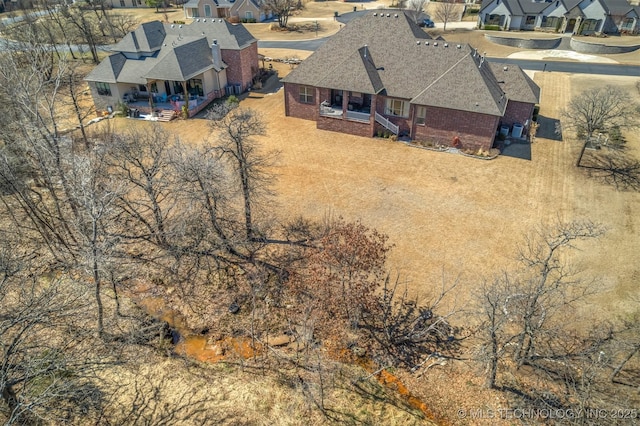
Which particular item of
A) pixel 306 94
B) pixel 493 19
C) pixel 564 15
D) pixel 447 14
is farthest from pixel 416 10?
pixel 306 94

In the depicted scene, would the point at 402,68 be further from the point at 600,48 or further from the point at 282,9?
the point at 282,9

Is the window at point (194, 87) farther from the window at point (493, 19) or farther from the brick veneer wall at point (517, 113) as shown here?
the window at point (493, 19)

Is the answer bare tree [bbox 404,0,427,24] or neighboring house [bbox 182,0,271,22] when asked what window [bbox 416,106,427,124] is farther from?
neighboring house [bbox 182,0,271,22]

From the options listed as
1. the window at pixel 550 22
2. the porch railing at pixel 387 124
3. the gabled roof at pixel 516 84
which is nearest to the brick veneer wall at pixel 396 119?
the porch railing at pixel 387 124

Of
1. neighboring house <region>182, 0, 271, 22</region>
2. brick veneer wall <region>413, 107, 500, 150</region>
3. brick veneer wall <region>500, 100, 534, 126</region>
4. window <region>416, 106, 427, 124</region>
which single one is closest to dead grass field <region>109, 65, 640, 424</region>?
brick veneer wall <region>413, 107, 500, 150</region>

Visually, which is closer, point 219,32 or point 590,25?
point 219,32

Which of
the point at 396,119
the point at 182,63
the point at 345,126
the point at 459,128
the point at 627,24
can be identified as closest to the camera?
the point at 459,128

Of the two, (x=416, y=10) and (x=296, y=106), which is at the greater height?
(x=416, y=10)
